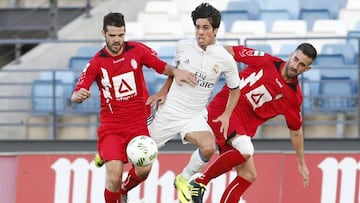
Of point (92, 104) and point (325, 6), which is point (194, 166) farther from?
point (325, 6)

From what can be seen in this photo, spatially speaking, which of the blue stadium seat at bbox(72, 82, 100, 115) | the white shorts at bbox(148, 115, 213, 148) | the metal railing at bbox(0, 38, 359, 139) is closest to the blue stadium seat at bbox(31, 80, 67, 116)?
the metal railing at bbox(0, 38, 359, 139)

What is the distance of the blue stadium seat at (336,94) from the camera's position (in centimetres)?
1504

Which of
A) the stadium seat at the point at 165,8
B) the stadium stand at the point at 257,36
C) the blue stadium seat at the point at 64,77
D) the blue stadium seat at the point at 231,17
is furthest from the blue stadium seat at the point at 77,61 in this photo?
the blue stadium seat at the point at 231,17

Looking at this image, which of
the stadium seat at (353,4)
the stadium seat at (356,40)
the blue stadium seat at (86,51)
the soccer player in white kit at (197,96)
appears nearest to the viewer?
the soccer player in white kit at (197,96)

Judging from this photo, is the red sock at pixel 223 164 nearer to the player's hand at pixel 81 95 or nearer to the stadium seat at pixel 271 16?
the player's hand at pixel 81 95

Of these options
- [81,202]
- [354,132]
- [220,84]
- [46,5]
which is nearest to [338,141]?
[354,132]

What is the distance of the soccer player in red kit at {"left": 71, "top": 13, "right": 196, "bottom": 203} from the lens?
11.9 metres

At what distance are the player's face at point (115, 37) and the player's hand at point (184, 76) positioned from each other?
22.8 inches

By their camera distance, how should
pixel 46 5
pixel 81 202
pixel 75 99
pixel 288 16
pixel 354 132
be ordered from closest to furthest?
pixel 75 99
pixel 81 202
pixel 354 132
pixel 288 16
pixel 46 5

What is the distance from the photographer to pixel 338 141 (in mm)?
14328

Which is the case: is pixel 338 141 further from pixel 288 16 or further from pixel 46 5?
pixel 46 5

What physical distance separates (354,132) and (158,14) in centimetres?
360

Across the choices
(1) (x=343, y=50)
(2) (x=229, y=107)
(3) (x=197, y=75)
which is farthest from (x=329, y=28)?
(3) (x=197, y=75)

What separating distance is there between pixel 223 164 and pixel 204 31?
1371 mm
